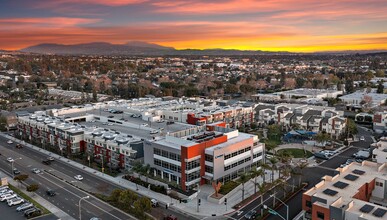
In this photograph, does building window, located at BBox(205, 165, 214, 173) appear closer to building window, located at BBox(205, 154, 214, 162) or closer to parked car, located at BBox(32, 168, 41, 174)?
building window, located at BBox(205, 154, 214, 162)

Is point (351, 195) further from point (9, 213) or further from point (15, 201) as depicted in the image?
point (15, 201)

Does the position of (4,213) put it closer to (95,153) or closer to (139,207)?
(139,207)

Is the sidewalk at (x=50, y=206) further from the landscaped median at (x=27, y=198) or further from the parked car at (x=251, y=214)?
the parked car at (x=251, y=214)

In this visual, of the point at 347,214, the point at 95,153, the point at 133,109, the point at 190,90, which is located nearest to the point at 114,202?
the point at 95,153

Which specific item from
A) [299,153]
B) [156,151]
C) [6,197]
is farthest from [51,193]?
[299,153]

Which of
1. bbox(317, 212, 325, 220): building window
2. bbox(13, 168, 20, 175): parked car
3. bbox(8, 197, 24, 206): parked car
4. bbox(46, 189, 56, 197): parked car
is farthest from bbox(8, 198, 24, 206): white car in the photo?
bbox(317, 212, 325, 220): building window

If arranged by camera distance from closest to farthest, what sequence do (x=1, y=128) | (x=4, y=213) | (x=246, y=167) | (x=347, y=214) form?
(x=347, y=214) < (x=4, y=213) < (x=246, y=167) < (x=1, y=128)

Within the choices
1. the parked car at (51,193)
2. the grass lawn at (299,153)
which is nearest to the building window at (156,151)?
the parked car at (51,193)
